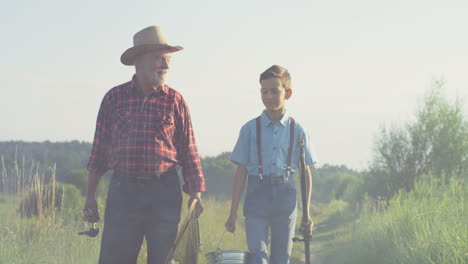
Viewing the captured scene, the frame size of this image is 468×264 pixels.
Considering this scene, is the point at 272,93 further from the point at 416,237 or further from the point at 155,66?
the point at 416,237

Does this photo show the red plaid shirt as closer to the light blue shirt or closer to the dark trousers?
the dark trousers

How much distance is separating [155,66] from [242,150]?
121 centimetres

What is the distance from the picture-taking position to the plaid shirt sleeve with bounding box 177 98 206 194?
4.64m

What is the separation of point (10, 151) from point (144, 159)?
521 centimetres

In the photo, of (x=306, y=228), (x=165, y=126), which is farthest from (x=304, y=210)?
→ (x=165, y=126)

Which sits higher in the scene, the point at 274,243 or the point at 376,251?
the point at 274,243

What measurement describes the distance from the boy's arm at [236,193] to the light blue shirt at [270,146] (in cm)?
7

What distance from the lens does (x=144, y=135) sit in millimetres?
4441

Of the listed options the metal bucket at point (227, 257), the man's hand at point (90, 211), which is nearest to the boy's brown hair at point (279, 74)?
the metal bucket at point (227, 257)

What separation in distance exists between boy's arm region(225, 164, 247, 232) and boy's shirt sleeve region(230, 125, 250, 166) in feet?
0.18

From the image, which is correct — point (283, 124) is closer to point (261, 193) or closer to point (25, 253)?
point (261, 193)

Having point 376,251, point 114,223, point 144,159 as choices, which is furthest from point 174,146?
point 376,251

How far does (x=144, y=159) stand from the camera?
4.38 meters

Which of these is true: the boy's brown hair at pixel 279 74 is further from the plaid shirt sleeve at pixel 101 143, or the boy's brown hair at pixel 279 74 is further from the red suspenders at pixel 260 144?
the plaid shirt sleeve at pixel 101 143
